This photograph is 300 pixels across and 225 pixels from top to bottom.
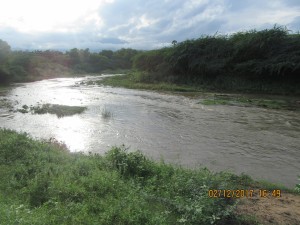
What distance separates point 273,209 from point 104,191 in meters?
3.57

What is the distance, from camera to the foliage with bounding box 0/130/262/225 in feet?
18.9

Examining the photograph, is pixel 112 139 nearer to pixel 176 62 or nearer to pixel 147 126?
pixel 147 126

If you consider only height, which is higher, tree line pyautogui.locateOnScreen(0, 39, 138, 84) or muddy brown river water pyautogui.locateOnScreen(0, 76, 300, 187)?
tree line pyautogui.locateOnScreen(0, 39, 138, 84)

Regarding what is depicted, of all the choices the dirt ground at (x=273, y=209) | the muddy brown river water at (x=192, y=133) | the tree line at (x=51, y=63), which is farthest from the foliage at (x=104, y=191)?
the tree line at (x=51, y=63)

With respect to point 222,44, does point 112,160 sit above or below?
below

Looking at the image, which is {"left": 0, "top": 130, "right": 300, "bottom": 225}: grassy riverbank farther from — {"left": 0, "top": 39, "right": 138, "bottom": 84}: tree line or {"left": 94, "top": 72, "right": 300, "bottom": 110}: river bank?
{"left": 0, "top": 39, "right": 138, "bottom": 84}: tree line

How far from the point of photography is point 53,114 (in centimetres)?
2088

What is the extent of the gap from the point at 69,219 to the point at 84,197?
3.70 feet

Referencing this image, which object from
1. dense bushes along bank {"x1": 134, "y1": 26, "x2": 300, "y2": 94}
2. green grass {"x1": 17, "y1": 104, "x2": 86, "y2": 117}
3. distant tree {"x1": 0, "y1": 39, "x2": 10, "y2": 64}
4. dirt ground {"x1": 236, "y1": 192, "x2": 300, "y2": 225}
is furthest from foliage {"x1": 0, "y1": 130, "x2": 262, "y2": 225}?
distant tree {"x1": 0, "y1": 39, "x2": 10, "y2": 64}

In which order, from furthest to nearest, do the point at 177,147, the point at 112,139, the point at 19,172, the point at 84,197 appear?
the point at 112,139
the point at 177,147
the point at 19,172
the point at 84,197

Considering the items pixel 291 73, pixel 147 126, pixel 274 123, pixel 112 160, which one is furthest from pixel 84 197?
pixel 291 73
